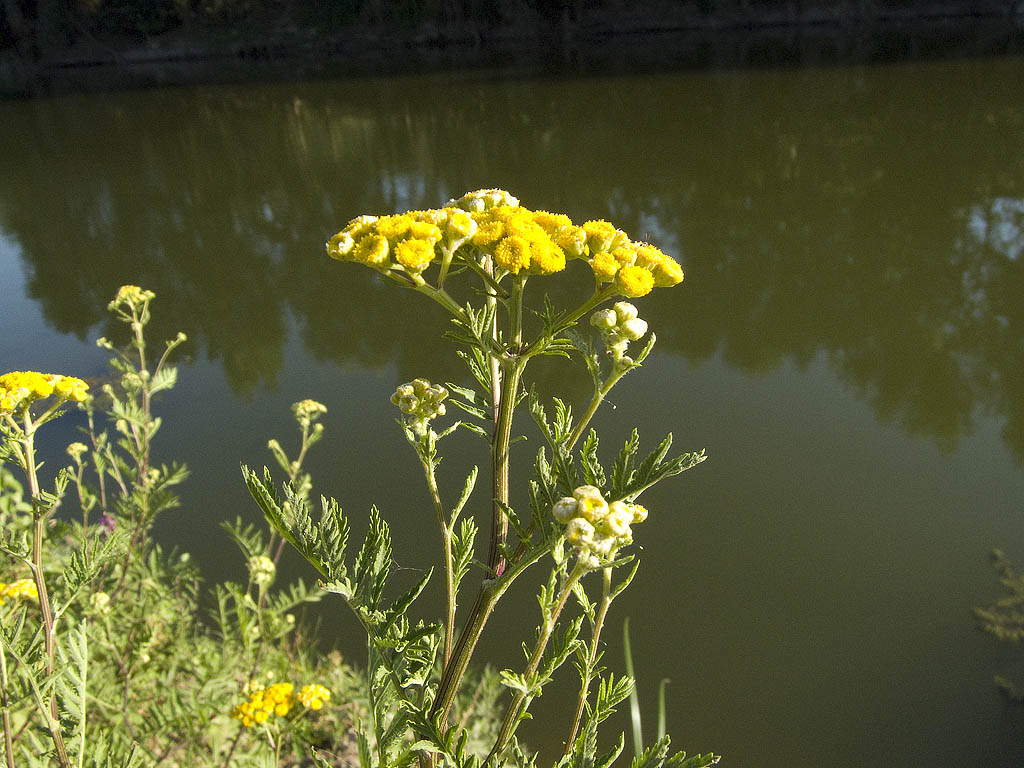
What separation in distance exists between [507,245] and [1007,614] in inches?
122

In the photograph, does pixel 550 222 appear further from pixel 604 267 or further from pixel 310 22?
pixel 310 22

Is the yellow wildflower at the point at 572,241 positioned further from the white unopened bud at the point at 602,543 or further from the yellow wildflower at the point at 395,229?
the white unopened bud at the point at 602,543

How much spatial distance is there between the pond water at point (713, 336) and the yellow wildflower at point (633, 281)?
159cm

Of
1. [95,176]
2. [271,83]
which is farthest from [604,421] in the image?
[271,83]

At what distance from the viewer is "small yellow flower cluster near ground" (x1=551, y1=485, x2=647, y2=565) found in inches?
30.9

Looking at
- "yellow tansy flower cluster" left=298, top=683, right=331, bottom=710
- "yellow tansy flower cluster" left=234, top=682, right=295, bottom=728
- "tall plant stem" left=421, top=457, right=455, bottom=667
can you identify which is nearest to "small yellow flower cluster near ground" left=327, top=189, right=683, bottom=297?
"tall plant stem" left=421, top=457, right=455, bottom=667

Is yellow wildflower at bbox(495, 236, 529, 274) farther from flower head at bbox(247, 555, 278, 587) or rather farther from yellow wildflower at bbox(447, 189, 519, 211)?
flower head at bbox(247, 555, 278, 587)

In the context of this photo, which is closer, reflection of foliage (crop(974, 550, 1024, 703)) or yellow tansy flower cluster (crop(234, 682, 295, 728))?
yellow tansy flower cluster (crop(234, 682, 295, 728))

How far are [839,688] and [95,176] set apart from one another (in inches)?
462

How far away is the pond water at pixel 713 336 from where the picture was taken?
118 inches

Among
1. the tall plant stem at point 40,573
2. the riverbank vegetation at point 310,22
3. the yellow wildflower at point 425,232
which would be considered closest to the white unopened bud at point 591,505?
the yellow wildflower at point 425,232

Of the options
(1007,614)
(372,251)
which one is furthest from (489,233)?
(1007,614)

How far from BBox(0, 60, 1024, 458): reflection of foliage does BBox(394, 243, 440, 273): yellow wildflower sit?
406cm

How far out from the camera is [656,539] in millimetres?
3533
